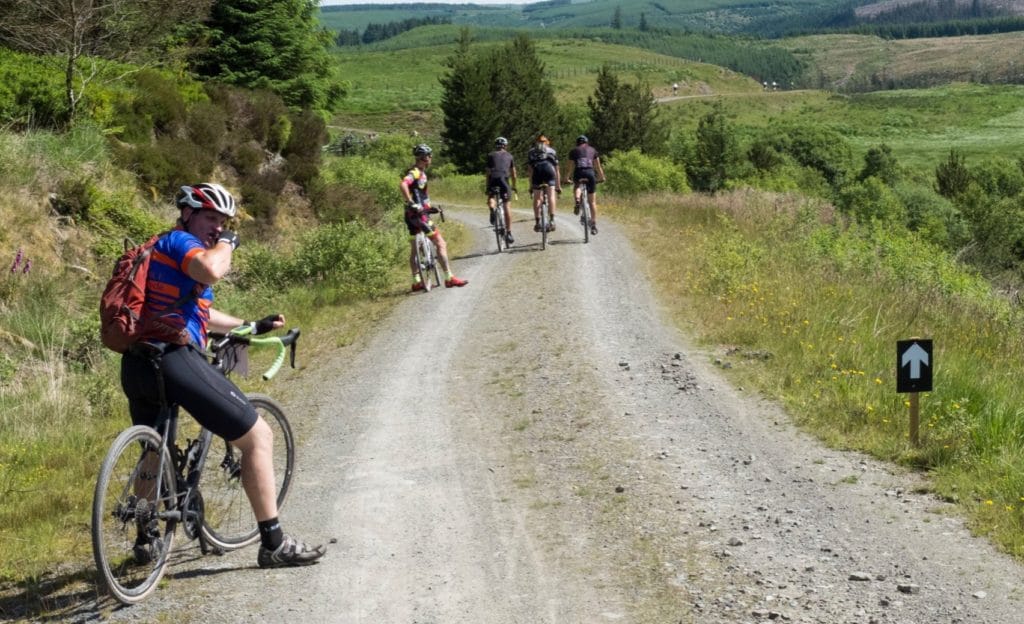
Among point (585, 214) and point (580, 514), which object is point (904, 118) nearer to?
point (585, 214)

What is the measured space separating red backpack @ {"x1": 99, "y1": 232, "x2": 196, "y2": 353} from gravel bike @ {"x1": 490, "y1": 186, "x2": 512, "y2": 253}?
1393 centimetres

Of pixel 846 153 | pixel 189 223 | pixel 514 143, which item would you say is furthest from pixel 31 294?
pixel 846 153

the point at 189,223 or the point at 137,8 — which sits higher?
the point at 137,8

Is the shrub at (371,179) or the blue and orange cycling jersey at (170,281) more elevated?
the blue and orange cycling jersey at (170,281)

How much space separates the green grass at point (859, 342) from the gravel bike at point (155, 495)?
461cm

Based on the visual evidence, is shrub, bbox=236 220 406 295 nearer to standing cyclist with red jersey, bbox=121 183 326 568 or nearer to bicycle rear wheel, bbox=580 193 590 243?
bicycle rear wheel, bbox=580 193 590 243

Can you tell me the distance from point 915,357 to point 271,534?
16.7ft

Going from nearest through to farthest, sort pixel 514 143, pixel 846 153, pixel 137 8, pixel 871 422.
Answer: pixel 871 422, pixel 137 8, pixel 514 143, pixel 846 153

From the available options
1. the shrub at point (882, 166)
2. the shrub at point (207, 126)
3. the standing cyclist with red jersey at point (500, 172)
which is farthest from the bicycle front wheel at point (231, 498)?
→ the shrub at point (882, 166)

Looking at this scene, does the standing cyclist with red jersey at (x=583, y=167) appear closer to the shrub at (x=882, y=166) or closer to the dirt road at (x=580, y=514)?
the dirt road at (x=580, y=514)

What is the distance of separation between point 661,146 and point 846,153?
3300 cm

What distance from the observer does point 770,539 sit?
6.19 meters

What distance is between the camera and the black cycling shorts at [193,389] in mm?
5035

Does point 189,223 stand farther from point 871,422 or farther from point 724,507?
point 871,422
